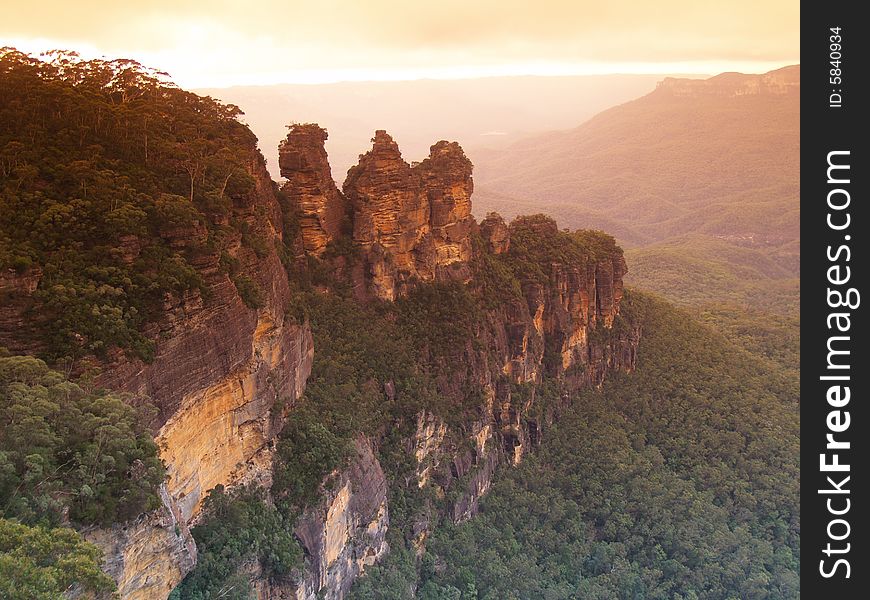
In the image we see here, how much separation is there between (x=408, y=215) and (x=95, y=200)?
19366 mm

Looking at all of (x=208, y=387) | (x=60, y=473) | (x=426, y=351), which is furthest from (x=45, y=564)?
(x=426, y=351)

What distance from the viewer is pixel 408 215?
34.9 metres

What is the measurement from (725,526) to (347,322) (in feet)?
85.3

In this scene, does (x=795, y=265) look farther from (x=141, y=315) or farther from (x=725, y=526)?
(x=141, y=315)

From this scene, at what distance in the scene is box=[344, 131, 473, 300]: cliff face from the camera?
3344 cm

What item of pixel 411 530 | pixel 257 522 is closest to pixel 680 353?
pixel 411 530

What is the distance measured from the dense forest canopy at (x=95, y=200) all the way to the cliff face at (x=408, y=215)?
34.2 ft

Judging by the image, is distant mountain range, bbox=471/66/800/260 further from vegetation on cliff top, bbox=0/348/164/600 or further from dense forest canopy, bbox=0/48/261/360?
vegetation on cliff top, bbox=0/348/164/600

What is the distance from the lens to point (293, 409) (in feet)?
81.8

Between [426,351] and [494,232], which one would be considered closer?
[426,351]

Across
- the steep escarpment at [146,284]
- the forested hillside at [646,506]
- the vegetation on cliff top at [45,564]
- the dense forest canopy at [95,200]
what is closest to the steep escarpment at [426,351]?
the forested hillside at [646,506]

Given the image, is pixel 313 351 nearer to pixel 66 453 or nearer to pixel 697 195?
pixel 66 453

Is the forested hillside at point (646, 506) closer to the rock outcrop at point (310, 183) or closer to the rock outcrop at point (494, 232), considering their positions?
the rock outcrop at point (494, 232)

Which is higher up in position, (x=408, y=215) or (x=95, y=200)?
(x=95, y=200)
